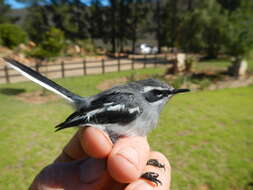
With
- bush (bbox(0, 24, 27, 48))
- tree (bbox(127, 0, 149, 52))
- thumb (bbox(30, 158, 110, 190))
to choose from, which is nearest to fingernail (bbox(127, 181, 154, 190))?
thumb (bbox(30, 158, 110, 190))

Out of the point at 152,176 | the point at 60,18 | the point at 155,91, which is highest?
the point at 60,18

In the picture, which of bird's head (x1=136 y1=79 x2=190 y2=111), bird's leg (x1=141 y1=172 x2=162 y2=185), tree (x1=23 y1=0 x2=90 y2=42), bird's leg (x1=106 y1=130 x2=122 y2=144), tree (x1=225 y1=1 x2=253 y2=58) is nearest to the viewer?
bird's leg (x1=141 y1=172 x2=162 y2=185)

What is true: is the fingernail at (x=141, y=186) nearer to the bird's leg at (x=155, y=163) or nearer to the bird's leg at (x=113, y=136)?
the bird's leg at (x=155, y=163)

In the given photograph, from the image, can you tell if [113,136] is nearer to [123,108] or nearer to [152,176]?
[123,108]

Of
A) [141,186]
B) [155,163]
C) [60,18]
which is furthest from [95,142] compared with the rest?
[60,18]

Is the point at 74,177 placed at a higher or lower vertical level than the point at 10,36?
lower

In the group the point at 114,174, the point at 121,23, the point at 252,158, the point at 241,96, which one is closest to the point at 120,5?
the point at 121,23

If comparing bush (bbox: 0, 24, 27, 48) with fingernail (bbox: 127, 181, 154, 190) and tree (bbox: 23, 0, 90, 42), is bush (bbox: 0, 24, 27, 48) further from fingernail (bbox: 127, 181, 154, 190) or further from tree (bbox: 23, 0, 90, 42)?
fingernail (bbox: 127, 181, 154, 190)
